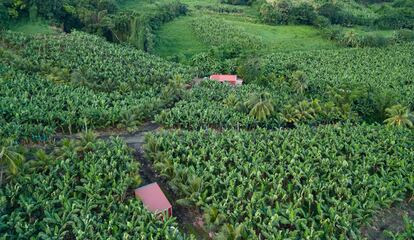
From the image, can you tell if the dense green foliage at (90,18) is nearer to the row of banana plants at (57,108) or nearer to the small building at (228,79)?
the small building at (228,79)

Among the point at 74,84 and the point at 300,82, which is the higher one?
the point at 300,82

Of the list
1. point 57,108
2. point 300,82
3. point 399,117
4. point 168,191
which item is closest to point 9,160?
point 168,191

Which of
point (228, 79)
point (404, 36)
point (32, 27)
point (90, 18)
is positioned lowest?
point (228, 79)

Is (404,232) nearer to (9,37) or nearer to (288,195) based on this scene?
(288,195)

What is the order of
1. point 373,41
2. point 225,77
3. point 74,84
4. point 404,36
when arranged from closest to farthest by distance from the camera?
1. point 74,84
2. point 225,77
3. point 373,41
4. point 404,36

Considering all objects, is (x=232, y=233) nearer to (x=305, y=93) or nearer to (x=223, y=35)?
(x=305, y=93)

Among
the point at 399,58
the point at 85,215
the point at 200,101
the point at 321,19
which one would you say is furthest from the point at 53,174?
the point at 321,19

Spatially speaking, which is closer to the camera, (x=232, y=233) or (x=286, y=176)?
(x=232, y=233)

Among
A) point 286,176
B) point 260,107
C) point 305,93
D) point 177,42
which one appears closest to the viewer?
→ point 286,176
